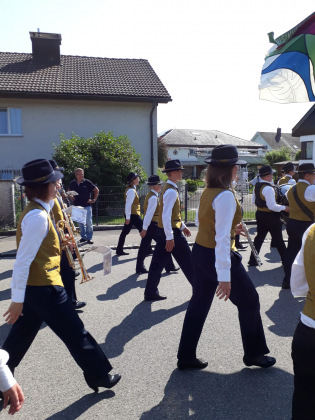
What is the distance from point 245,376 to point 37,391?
181 cm

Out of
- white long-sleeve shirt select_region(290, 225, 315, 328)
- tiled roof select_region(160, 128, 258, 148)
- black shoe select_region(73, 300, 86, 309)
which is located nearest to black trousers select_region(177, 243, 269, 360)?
white long-sleeve shirt select_region(290, 225, 315, 328)

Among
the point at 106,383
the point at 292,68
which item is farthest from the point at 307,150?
the point at 106,383

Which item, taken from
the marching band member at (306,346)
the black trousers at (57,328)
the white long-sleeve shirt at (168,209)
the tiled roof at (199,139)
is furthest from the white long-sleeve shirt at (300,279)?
the tiled roof at (199,139)

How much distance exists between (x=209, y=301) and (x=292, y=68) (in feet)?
15.4

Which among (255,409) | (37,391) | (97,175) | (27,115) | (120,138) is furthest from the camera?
(27,115)

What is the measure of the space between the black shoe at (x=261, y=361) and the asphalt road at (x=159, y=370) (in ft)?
0.19

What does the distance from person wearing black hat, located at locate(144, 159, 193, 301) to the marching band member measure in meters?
2.95

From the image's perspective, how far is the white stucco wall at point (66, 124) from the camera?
58.3 feet

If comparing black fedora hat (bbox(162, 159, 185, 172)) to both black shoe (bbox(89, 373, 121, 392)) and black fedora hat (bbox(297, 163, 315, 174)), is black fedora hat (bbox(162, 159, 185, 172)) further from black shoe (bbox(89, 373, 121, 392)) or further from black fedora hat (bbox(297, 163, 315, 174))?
black shoe (bbox(89, 373, 121, 392))

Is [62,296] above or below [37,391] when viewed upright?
above

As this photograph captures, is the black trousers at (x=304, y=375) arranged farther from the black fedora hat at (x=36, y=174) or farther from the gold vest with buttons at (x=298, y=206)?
the gold vest with buttons at (x=298, y=206)

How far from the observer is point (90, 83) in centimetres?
1877

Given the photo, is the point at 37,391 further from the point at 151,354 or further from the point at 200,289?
the point at 200,289

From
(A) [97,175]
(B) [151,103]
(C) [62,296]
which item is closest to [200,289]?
(C) [62,296]
